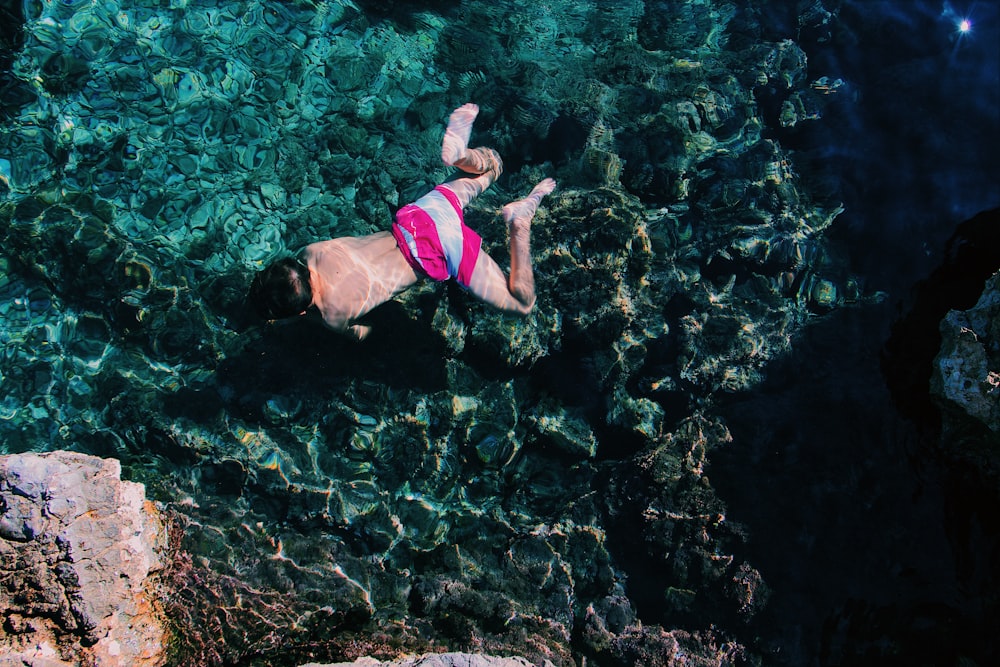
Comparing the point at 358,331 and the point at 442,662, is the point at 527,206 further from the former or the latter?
the point at 442,662

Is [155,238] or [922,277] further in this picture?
[155,238]

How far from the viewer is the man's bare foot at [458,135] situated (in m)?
5.52

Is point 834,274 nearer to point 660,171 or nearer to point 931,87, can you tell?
point 660,171

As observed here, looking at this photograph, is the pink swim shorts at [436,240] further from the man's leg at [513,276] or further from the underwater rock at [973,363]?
the underwater rock at [973,363]

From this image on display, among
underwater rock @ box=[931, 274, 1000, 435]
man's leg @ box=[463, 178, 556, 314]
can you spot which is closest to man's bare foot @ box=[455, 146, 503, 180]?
man's leg @ box=[463, 178, 556, 314]

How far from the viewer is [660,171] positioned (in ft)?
19.0

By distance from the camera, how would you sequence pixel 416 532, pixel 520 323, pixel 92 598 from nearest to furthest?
pixel 92 598, pixel 416 532, pixel 520 323

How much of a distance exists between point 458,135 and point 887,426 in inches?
176

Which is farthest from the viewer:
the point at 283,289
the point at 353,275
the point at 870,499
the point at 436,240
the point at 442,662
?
the point at 436,240

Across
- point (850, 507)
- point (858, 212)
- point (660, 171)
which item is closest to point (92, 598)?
point (850, 507)

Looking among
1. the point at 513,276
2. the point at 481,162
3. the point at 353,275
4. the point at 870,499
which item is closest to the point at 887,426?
the point at 870,499

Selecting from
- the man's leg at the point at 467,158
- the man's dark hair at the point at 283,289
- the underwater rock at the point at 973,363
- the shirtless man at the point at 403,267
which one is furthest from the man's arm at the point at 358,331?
the underwater rock at the point at 973,363

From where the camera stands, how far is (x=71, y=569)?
347 cm

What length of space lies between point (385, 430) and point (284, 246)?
84.5 inches
